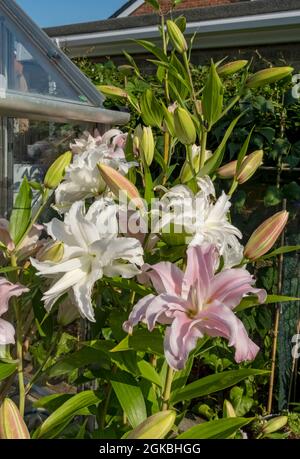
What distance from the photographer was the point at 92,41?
4.75m

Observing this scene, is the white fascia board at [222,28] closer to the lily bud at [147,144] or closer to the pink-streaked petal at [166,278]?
the lily bud at [147,144]

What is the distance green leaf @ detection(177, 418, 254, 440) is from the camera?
0.81 metres

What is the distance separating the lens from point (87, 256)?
85 centimetres

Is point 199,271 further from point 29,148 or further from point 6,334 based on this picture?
point 29,148

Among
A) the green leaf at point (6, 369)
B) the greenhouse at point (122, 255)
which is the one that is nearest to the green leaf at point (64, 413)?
the greenhouse at point (122, 255)

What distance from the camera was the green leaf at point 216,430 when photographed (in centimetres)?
81

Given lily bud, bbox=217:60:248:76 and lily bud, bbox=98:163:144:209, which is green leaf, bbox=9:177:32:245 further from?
lily bud, bbox=217:60:248:76

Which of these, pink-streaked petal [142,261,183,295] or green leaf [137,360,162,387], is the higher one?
pink-streaked petal [142,261,183,295]

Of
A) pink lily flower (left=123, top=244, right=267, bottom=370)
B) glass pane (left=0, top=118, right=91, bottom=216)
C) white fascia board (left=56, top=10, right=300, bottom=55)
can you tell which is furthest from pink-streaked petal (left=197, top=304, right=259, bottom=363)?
white fascia board (left=56, top=10, right=300, bottom=55)

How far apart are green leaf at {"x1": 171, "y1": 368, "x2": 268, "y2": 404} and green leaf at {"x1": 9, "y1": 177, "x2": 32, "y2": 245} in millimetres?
401

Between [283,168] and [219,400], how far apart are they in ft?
3.88

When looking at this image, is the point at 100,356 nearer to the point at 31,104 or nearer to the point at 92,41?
the point at 31,104

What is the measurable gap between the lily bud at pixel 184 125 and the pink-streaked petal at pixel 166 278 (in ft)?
0.89
